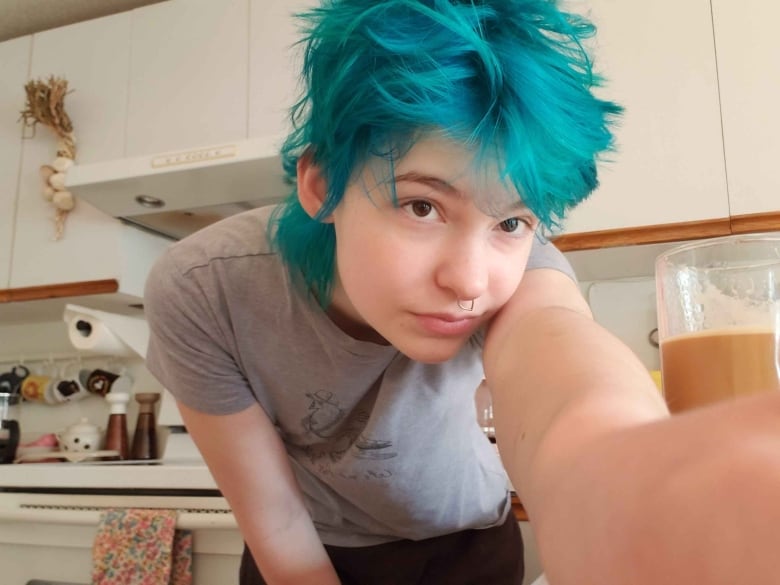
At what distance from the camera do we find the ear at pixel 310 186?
0.58 m

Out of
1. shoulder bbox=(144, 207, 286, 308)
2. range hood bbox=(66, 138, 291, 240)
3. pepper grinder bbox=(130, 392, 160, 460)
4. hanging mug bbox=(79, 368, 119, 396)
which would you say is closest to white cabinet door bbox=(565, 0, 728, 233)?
range hood bbox=(66, 138, 291, 240)

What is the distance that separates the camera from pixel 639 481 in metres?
0.18

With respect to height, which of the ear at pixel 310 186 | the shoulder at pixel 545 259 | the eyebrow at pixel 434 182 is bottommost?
the shoulder at pixel 545 259

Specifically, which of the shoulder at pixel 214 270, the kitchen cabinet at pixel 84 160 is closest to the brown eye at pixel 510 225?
the shoulder at pixel 214 270

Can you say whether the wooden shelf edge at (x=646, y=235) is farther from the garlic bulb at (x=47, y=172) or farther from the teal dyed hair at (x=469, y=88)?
the garlic bulb at (x=47, y=172)

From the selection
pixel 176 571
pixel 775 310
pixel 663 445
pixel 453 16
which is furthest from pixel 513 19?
pixel 176 571

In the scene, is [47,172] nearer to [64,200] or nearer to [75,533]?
[64,200]

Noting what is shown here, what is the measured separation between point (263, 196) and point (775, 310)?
4.31 ft

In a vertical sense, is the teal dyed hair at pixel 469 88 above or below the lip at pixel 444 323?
above

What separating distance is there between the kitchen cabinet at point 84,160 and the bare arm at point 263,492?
3.76ft

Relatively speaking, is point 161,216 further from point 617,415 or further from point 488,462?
point 617,415

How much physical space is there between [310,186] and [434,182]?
0.16 metres

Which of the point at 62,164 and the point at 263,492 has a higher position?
the point at 62,164

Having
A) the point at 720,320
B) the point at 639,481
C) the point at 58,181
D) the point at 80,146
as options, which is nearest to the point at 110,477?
the point at 58,181
